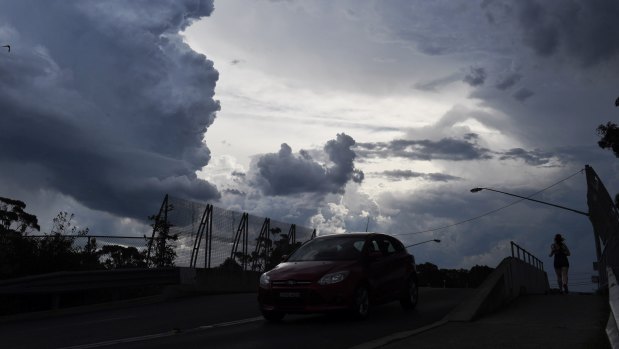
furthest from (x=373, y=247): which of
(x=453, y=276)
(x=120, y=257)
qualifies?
(x=453, y=276)

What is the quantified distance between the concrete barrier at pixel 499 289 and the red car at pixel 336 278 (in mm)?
1505

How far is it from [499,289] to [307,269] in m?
5.09

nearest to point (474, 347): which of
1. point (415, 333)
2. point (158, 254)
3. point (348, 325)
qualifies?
point (415, 333)

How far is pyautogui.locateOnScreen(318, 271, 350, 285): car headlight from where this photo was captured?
1108cm

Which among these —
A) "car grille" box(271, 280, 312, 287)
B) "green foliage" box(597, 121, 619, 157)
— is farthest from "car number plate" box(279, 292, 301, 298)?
"green foliage" box(597, 121, 619, 157)

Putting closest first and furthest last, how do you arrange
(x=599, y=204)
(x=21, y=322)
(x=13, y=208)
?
(x=21, y=322) < (x=599, y=204) < (x=13, y=208)

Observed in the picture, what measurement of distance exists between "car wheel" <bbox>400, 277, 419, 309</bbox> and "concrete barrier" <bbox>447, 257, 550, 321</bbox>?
134cm

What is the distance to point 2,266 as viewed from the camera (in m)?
16.4

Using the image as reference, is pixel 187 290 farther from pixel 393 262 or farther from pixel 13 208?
pixel 13 208

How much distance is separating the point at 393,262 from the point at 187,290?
26.5 feet

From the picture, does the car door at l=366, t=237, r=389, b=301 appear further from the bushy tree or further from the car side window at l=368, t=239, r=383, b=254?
the bushy tree

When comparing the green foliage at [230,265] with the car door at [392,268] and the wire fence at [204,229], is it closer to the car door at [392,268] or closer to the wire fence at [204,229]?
the wire fence at [204,229]

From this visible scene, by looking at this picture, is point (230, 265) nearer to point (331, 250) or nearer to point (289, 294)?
point (331, 250)

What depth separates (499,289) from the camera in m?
14.2
